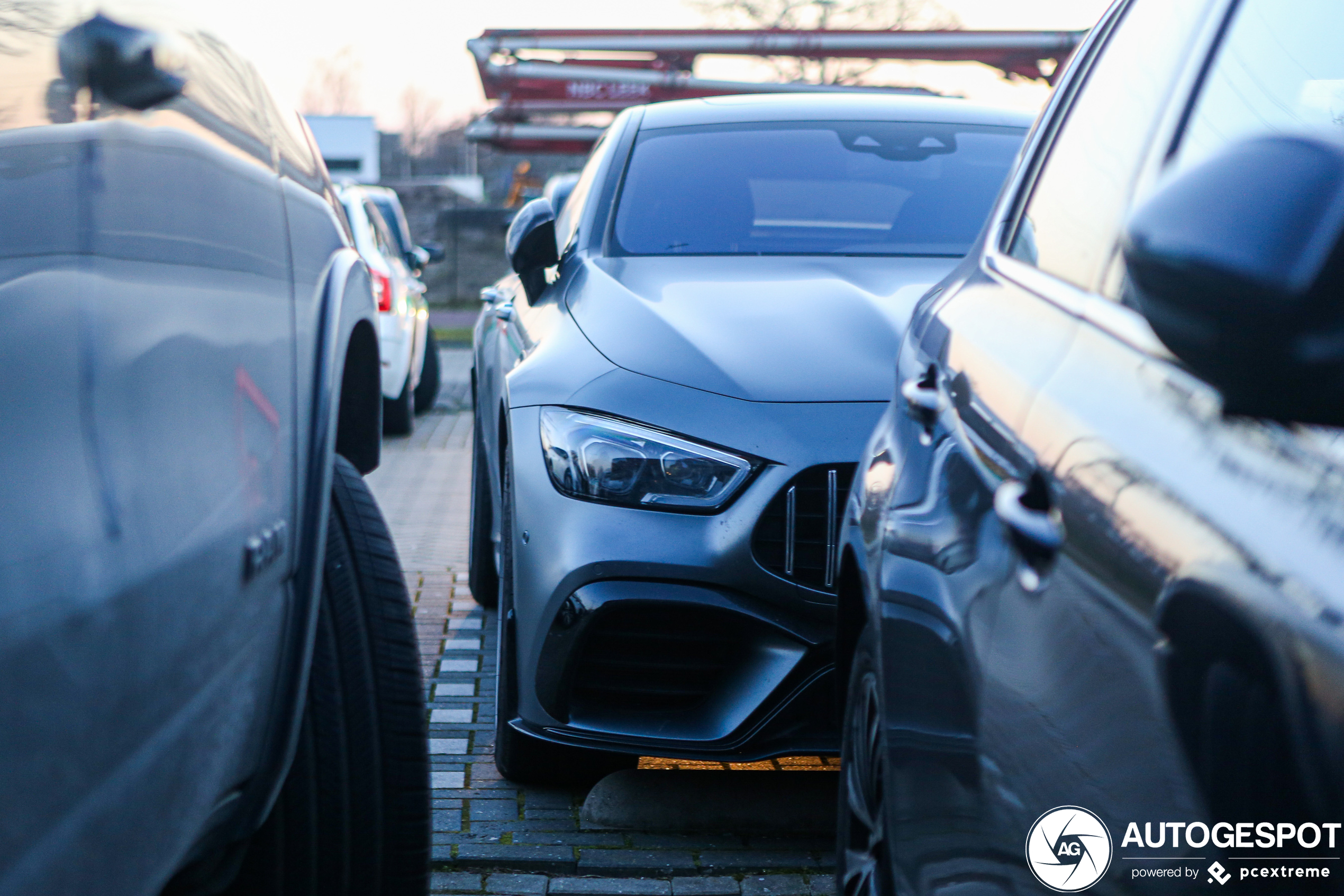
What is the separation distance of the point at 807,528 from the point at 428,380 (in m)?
9.51

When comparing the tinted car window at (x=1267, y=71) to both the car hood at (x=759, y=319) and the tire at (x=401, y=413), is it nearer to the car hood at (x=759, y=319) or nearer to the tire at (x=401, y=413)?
the car hood at (x=759, y=319)

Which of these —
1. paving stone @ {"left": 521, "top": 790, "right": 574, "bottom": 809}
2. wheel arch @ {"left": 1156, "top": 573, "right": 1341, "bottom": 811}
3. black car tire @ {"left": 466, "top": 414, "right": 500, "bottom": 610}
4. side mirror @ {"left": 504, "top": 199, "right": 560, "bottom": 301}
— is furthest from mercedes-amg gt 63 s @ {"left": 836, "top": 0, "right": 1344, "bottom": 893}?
black car tire @ {"left": 466, "top": 414, "right": 500, "bottom": 610}

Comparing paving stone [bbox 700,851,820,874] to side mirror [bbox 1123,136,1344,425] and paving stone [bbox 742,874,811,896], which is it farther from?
side mirror [bbox 1123,136,1344,425]

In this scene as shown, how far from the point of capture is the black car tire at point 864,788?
1885 mm

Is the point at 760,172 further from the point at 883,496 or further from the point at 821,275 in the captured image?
the point at 883,496

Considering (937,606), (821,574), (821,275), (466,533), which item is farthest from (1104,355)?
(466,533)

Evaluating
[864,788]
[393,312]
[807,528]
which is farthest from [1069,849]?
[393,312]

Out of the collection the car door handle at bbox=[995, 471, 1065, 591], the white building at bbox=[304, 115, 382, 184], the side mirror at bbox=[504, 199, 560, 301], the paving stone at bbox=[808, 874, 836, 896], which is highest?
the car door handle at bbox=[995, 471, 1065, 591]

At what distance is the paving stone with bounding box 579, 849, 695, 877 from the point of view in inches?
121

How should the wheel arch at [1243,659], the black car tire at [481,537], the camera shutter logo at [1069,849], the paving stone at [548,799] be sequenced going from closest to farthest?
1. the wheel arch at [1243,659]
2. the camera shutter logo at [1069,849]
3. the paving stone at [548,799]
4. the black car tire at [481,537]

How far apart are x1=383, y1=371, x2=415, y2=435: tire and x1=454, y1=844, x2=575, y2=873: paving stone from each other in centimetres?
705

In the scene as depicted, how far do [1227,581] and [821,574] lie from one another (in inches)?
78.5

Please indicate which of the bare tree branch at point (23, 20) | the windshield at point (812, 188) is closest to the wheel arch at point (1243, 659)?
the bare tree branch at point (23, 20)

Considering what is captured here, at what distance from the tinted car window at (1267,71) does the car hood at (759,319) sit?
4.80ft
